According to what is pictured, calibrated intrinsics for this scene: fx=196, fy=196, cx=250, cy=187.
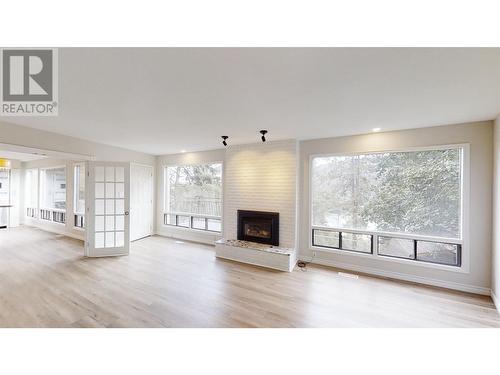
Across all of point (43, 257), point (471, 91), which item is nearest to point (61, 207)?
point (43, 257)

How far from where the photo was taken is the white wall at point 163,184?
5.09m

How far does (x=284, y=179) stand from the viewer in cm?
404

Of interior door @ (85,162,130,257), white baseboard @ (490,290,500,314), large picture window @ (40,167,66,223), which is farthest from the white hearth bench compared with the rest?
large picture window @ (40,167,66,223)

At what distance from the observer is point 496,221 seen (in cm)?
262

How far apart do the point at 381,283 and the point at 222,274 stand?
2551 millimetres

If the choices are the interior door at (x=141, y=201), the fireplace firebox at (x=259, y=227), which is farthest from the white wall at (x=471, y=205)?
the interior door at (x=141, y=201)

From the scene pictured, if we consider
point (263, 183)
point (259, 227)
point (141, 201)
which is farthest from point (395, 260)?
point (141, 201)

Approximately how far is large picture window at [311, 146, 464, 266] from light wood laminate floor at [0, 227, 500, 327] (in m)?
0.62

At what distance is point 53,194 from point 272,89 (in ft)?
26.4

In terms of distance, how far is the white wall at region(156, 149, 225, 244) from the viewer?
201 inches

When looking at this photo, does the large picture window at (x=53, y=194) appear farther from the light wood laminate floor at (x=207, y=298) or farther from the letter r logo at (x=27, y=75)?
the letter r logo at (x=27, y=75)

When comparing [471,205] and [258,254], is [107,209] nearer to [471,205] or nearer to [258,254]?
[258,254]

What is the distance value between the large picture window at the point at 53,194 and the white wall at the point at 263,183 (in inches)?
207

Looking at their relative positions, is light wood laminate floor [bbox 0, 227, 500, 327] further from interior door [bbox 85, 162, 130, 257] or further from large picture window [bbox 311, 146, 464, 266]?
large picture window [bbox 311, 146, 464, 266]
